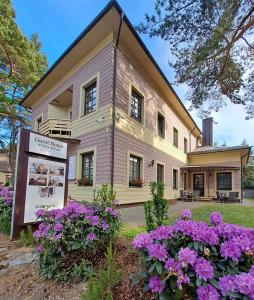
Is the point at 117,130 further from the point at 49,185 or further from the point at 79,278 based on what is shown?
the point at 79,278

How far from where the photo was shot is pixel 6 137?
76.1 feet

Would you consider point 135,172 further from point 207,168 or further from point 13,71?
point 13,71

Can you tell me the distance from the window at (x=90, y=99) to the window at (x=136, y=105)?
5.93 ft

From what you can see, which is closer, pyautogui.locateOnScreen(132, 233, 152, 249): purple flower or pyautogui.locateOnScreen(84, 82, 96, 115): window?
pyautogui.locateOnScreen(132, 233, 152, 249): purple flower

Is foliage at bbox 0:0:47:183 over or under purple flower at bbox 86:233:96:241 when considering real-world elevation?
over

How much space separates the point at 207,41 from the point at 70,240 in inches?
313

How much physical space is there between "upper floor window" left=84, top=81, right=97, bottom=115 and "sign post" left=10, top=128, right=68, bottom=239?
465 cm

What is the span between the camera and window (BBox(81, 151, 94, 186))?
9852 millimetres

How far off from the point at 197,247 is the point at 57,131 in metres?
10.8

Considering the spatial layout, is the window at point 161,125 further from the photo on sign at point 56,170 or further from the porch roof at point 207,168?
the photo on sign at point 56,170

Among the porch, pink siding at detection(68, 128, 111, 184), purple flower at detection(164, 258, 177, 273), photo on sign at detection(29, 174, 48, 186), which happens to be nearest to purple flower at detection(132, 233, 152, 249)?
purple flower at detection(164, 258, 177, 273)

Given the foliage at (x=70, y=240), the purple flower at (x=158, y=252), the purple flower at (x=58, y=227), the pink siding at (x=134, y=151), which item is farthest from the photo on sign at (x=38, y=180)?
the purple flower at (x=158, y=252)

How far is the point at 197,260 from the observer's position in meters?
1.84

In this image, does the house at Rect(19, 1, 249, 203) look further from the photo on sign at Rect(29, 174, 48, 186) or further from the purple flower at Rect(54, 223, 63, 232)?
the purple flower at Rect(54, 223, 63, 232)
